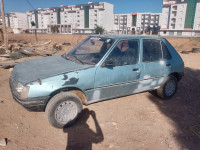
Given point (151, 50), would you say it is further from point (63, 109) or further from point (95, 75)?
point (63, 109)

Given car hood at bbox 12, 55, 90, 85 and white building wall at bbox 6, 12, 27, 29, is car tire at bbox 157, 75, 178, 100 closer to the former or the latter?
car hood at bbox 12, 55, 90, 85

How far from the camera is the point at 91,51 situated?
4.55 m

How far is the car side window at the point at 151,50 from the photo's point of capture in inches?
163

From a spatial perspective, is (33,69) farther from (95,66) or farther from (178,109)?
(178,109)

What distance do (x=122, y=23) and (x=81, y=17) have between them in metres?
23.1

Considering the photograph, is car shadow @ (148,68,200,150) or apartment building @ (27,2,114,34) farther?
apartment building @ (27,2,114,34)

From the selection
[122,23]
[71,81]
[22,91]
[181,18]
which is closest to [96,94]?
[71,81]

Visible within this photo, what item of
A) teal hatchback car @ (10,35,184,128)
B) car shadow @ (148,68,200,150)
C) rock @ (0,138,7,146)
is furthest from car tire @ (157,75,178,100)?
rock @ (0,138,7,146)

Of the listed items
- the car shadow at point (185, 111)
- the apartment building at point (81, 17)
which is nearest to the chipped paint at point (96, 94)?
the car shadow at point (185, 111)

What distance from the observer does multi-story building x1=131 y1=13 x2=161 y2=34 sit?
87.2 metres

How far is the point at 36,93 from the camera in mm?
2885

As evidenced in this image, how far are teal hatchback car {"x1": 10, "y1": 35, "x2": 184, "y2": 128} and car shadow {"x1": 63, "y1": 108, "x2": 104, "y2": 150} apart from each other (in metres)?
0.19

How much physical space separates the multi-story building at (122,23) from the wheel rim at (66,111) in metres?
89.7

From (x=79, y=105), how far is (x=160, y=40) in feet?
9.13
